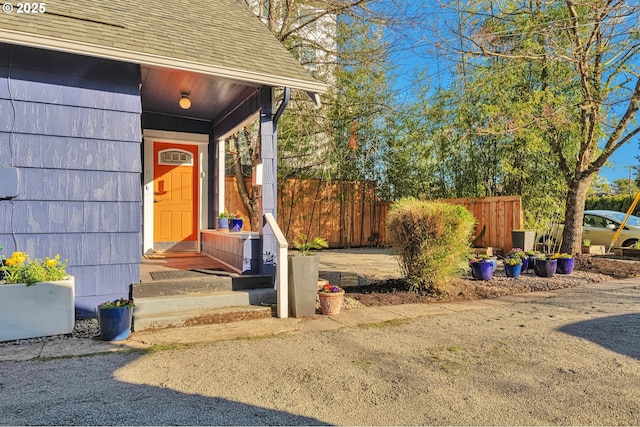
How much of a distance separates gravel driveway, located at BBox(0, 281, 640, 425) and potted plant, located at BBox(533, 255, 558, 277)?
119 inches

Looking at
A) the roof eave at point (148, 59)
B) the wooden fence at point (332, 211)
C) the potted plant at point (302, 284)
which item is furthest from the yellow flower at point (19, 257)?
the wooden fence at point (332, 211)

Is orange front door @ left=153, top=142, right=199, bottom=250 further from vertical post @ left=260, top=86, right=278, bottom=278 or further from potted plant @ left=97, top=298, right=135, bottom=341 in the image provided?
potted plant @ left=97, top=298, right=135, bottom=341

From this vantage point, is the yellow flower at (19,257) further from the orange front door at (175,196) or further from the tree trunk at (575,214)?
the tree trunk at (575,214)

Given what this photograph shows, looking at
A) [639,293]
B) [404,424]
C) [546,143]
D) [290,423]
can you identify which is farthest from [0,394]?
[546,143]

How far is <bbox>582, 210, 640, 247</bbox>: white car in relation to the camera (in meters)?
9.38

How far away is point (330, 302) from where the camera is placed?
4.48 meters

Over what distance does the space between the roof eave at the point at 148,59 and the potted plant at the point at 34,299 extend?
195cm

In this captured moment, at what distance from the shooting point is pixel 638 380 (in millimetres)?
2680

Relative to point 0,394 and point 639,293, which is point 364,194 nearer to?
point 639,293

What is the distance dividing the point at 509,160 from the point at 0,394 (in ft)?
31.6

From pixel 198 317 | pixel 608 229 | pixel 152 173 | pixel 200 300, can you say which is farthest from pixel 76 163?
pixel 608 229

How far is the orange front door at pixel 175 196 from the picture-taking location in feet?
22.2

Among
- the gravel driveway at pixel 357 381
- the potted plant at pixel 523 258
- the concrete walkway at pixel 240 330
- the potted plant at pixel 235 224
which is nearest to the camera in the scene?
the gravel driveway at pixel 357 381

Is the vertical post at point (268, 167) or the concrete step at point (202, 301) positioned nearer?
the concrete step at point (202, 301)
